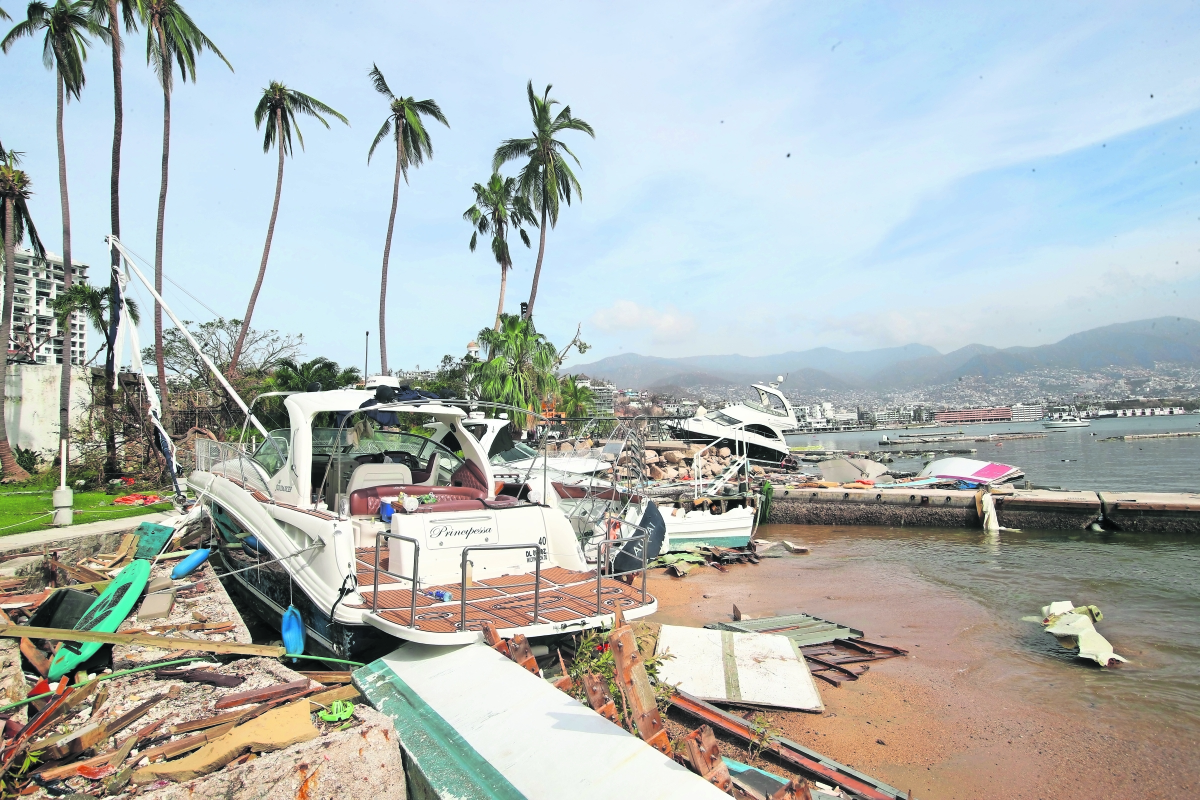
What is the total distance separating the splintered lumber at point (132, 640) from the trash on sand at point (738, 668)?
3.89m

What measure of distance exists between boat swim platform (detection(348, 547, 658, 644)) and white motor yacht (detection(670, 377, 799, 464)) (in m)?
27.2

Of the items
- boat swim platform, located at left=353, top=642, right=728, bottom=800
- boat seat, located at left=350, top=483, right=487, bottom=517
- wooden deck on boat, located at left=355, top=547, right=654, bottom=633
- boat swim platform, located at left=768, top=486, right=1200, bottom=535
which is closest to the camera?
boat swim platform, located at left=353, top=642, right=728, bottom=800

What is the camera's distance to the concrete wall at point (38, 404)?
2192 cm

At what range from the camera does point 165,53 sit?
2084 centimetres

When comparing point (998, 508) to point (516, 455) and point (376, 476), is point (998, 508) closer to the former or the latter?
point (516, 455)

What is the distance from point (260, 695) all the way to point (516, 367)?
22087mm

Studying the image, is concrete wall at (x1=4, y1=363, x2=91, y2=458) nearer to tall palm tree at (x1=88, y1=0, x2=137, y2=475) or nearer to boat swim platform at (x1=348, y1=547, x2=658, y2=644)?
tall palm tree at (x1=88, y1=0, x2=137, y2=475)

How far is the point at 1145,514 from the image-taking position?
16969 millimetres

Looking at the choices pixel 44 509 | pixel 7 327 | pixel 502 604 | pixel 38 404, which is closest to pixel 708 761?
pixel 502 604

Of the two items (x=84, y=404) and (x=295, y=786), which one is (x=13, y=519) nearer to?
(x=84, y=404)

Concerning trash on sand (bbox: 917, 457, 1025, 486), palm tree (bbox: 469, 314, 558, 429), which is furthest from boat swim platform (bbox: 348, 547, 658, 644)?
trash on sand (bbox: 917, 457, 1025, 486)

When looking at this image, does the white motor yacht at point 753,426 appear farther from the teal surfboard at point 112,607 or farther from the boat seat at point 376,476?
the teal surfboard at point 112,607

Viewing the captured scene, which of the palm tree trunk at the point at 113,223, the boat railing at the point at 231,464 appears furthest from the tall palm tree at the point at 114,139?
the boat railing at the point at 231,464

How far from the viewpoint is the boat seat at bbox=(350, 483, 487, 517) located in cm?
682
